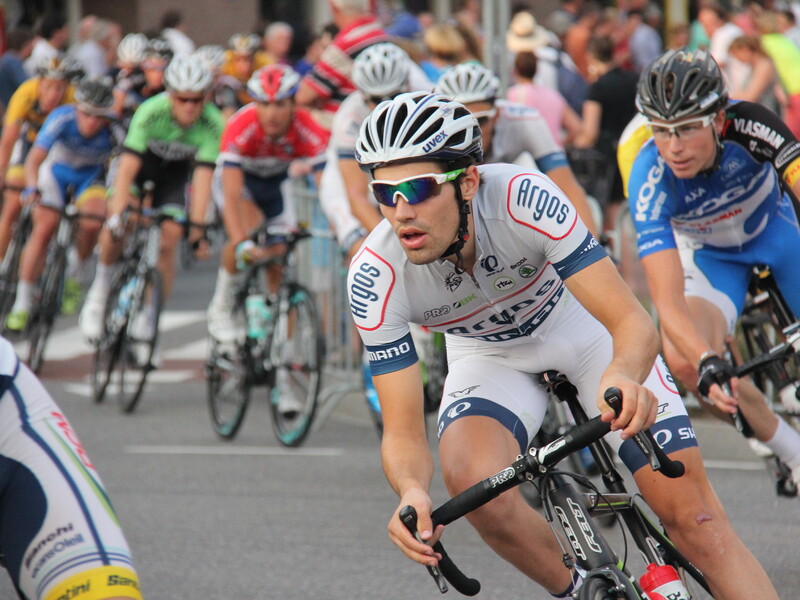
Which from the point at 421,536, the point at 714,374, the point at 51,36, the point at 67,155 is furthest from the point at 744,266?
the point at 51,36

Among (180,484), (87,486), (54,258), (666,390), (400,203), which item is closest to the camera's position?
(87,486)

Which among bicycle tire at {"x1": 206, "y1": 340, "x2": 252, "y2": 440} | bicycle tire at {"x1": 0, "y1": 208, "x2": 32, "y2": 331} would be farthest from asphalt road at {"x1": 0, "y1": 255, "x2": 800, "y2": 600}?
bicycle tire at {"x1": 0, "y1": 208, "x2": 32, "y2": 331}

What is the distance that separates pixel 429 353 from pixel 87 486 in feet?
17.8

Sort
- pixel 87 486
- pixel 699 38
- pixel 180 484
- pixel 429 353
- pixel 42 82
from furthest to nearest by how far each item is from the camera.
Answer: pixel 699 38, pixel 42 82, pixel 429 353, pixel 180 484, pixel 87 486

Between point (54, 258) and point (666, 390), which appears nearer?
point (666, 390)

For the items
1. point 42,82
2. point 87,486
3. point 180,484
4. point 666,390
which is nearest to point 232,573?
point 180,484

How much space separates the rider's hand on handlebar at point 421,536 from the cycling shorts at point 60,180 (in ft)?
30.3

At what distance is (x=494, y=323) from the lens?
4430 mm

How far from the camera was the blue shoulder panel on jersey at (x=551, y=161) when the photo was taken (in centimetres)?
735

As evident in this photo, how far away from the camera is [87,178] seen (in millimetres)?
12312

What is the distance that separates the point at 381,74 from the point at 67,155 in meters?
5.06

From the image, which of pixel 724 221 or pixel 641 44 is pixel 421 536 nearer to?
pixel 724 221

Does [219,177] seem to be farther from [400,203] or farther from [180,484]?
[400,203]

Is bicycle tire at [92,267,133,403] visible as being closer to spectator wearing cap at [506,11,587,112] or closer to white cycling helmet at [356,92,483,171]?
spectator wearing cap at [506,11,587,112]
